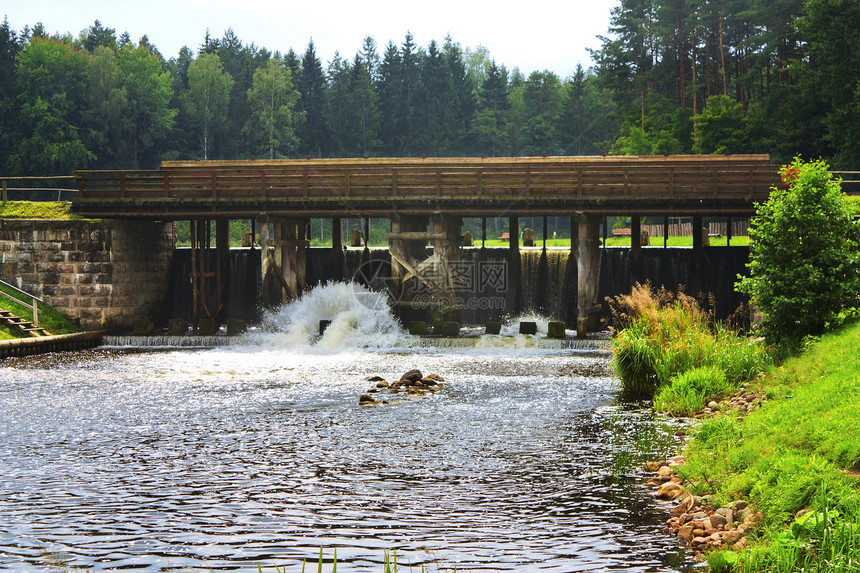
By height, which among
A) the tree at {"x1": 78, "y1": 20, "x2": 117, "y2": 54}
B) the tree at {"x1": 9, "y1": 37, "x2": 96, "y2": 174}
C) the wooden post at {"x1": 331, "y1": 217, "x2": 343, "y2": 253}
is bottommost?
the wooden post at {"x1": 331, "y1": 217, "x2": 343, "y2": 253}

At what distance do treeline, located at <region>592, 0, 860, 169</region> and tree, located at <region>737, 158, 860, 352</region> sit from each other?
37769mm

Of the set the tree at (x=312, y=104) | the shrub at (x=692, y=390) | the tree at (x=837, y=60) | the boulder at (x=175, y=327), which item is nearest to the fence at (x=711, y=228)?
the tree at (x=837, y=60)

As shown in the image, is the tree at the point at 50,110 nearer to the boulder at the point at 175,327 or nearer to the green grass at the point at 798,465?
the boulder at the point at 175,327

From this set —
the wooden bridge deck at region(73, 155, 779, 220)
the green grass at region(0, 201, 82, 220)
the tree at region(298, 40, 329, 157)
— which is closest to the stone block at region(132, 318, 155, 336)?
the wooden bridge deck at region(73, 155, 779, 220)

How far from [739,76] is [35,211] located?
191ft

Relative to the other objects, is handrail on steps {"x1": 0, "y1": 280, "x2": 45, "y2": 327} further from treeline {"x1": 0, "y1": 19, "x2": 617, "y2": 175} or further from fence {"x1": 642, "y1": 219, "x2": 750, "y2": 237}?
treeline {"x1": 0, "y1": 19, "x2": 617, "y2": 175}

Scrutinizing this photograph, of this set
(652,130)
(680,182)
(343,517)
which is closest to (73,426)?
(343,517)

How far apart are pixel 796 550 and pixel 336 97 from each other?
108989mm

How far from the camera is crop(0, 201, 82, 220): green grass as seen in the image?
3648 cm

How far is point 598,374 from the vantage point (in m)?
25.1

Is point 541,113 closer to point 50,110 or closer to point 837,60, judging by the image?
point 50,110

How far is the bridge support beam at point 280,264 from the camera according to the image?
36.2 m

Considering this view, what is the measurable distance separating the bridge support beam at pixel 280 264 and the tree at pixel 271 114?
215 feet

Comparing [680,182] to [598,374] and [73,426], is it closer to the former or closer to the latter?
[598,374]
